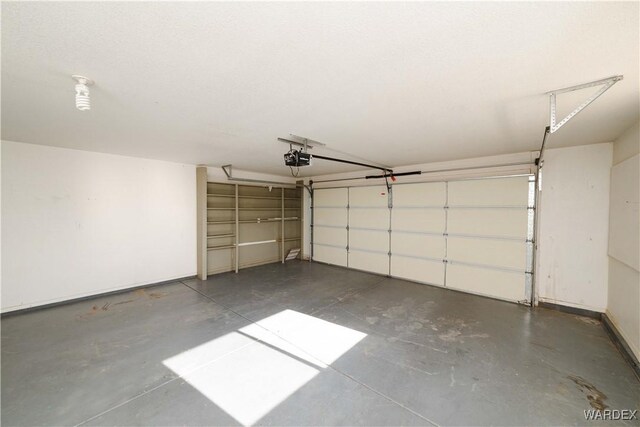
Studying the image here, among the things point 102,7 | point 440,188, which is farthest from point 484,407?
point 440,188

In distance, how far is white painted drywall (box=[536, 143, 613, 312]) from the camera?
3.34 m

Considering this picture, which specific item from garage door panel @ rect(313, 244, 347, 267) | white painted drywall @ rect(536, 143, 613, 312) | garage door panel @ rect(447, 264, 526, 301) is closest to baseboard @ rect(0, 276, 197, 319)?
garage door panel @ rect(313, 244, 347, 267)

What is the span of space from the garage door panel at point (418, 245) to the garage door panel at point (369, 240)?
0.21 meters

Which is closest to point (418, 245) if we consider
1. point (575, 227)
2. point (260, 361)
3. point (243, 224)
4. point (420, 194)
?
point (420, 194)

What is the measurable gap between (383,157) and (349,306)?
2.60m

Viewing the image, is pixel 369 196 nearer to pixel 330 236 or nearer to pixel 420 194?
pixel 420 194

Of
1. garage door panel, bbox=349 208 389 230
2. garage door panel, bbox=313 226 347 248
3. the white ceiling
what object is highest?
the white ceiling

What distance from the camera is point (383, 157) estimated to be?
4320mm

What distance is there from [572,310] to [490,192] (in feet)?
6.70

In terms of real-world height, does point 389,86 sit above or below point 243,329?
above

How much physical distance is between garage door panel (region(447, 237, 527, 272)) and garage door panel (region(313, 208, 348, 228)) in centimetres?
259

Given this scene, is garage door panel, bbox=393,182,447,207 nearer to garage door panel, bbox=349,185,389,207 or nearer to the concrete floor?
garage door panel, bbox=349,185,389,207

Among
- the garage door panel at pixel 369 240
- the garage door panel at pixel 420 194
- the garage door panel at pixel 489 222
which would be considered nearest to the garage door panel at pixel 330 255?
the garage door panel at pixel 369 240

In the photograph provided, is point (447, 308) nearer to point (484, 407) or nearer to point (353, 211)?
point (484, 407)
